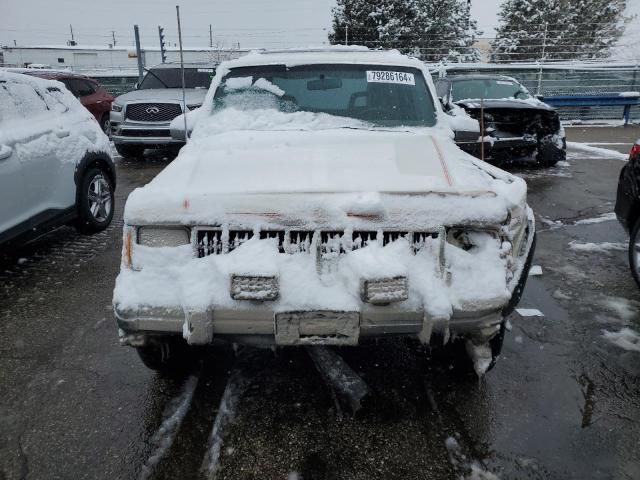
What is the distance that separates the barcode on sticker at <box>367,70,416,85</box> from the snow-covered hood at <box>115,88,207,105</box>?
6538mm

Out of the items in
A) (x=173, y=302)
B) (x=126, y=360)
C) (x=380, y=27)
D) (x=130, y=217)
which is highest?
(x=380, y=27)

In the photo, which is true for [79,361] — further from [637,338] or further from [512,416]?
[637,338]

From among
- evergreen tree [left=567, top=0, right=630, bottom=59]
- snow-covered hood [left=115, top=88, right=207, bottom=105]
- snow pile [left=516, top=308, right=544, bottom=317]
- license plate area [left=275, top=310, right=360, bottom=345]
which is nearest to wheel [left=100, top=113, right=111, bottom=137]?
snow-covered hood [left=115, top=88, right=207, bottom=105]

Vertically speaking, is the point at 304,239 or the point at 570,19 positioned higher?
the point at 570,19

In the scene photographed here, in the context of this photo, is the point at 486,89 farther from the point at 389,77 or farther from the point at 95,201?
the point at 95,201

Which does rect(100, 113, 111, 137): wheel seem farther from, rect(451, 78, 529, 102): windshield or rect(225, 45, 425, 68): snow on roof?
rect(225, 45, 425, 68): snow on roof

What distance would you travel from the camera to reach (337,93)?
394 cm

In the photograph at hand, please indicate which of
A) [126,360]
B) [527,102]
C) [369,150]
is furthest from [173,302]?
[527,102]

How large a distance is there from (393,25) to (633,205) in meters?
25.5

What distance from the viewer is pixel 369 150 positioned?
10.5 ft

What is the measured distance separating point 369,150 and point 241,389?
155cm

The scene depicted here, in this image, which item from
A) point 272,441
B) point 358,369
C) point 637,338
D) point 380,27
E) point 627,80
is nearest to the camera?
point 272,441

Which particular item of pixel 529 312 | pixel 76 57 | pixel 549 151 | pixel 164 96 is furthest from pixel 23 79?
pixel 76 57

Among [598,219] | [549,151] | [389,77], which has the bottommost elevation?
[598,219]
